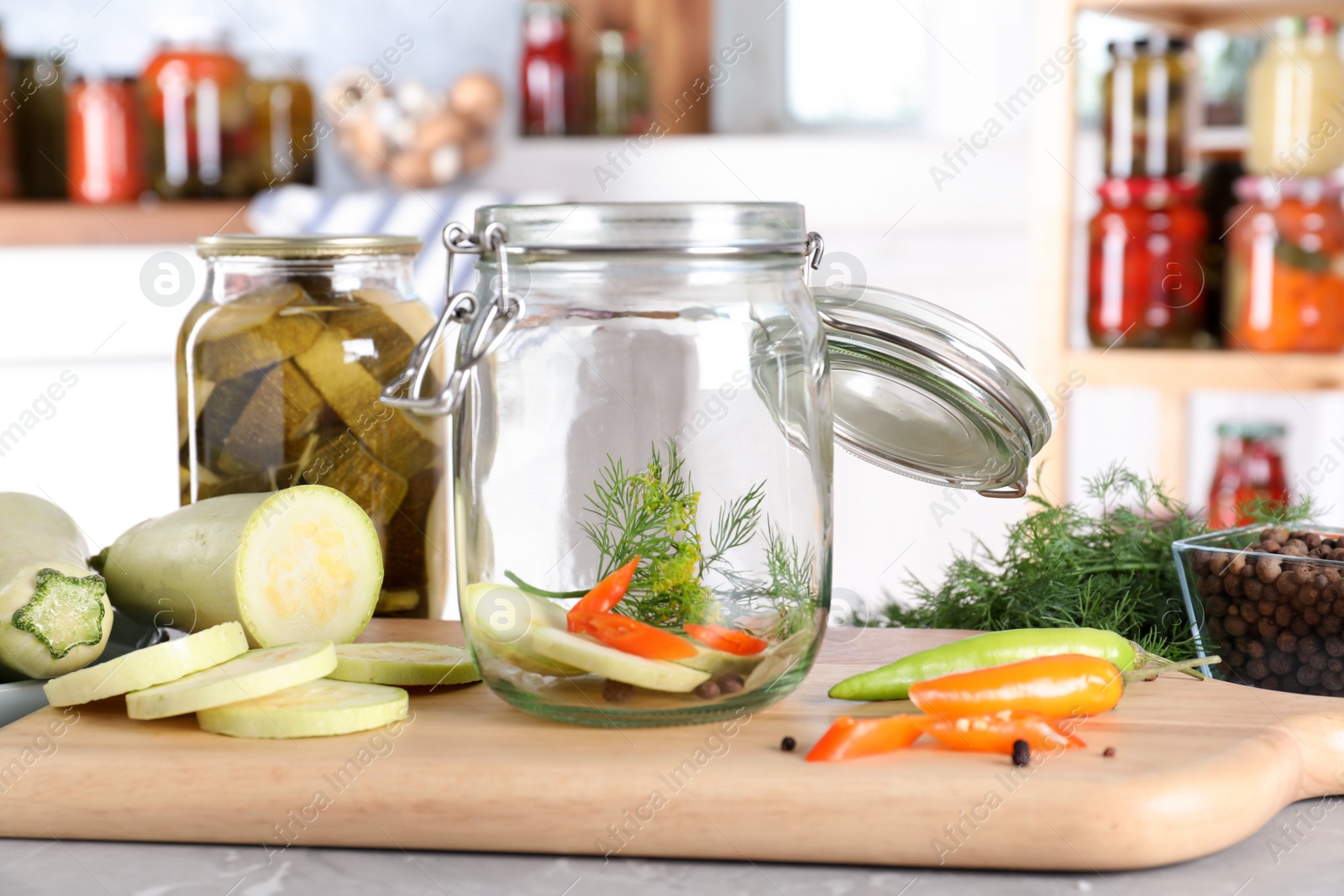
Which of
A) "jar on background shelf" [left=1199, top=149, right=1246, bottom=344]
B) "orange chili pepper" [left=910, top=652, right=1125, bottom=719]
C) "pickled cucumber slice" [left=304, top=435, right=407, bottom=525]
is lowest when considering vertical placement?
"orange chili pepper" [left=910, top=652, right=1125, bottom=719]

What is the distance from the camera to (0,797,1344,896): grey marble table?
58 cm

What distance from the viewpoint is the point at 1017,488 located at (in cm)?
86

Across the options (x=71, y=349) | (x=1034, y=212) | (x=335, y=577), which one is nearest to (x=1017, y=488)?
(x=335, y=577)

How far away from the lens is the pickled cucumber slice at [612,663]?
2.16 feet

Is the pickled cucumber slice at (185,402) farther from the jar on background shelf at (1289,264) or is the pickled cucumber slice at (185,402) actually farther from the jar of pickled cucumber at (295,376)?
the jar on background shelf at (1289,264)

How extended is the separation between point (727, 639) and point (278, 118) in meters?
2.16

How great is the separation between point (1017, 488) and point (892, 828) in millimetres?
316

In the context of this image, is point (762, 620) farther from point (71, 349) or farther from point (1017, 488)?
point (71, 349)

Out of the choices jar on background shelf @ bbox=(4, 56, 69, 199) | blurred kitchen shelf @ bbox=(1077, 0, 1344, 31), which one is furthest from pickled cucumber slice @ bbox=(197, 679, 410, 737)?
jar on background shelf @ bbox=(4, 56, 69, 199)

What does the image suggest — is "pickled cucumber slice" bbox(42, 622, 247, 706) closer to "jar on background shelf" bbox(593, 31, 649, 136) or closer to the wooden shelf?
the wooden shelf

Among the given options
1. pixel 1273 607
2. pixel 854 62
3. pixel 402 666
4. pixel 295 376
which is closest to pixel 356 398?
pixel 295 376

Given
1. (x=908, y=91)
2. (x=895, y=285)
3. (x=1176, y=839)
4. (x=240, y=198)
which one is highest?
(x=908, y=91)

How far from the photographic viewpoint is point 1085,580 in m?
0.93

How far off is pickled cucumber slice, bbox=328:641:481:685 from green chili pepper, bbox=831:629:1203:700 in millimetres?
215
